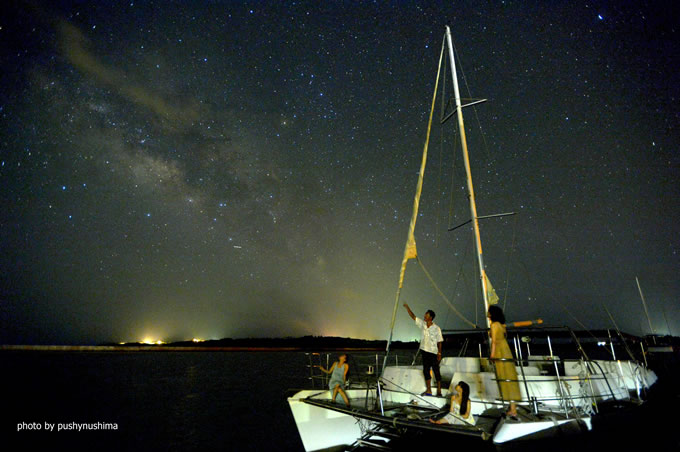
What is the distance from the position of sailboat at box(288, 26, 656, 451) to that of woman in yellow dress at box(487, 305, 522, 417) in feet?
0.44

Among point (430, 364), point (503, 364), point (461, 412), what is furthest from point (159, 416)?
point (503, 364)

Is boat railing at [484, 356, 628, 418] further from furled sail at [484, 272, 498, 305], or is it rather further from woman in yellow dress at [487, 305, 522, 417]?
furled sail at [484, 272, 498, 305]

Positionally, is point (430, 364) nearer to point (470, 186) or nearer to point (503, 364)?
point (503, 364)

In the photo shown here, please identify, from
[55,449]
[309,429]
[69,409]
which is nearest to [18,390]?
[69,409]

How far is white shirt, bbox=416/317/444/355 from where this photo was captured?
9.01 metres

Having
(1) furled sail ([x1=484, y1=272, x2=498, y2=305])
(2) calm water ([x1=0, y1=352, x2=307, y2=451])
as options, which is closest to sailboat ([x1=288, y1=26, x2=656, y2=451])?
(1) furled sail ([x1=484, y1=272, x2=498, y2=305])

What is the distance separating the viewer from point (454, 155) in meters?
13.6

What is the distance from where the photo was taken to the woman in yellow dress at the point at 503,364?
23.6 feet

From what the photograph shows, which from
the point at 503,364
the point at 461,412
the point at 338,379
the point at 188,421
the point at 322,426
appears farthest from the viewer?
the point at 188,421

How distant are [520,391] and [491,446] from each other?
1910 mm

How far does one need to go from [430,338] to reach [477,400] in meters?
1.65

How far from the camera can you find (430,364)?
9.11m

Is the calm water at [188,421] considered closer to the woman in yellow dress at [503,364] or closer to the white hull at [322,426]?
the woman in yellow dress at [503,364]

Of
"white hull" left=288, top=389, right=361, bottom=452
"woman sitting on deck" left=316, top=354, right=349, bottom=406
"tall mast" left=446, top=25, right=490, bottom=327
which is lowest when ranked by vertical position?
"white hull" left=288, top=389, right=361, bottom=452
